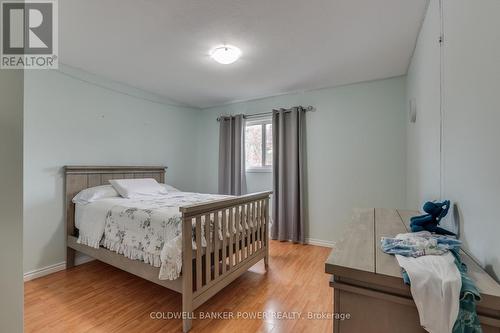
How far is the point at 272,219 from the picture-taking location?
367 cm

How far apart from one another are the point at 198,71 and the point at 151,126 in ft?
4.52

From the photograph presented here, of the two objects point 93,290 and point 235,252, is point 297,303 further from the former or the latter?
point 93,290

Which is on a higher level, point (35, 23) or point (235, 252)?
point (35, 23)

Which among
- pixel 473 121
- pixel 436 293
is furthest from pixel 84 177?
pixel 473 121

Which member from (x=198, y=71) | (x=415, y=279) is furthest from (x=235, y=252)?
(x=198, y=71)

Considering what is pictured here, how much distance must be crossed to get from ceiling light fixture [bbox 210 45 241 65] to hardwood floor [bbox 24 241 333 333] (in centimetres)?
228

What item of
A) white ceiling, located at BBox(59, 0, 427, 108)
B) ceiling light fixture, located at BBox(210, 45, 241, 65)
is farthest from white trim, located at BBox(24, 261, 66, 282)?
ceiling light fixture, located at BBox(210, 45, 241, 65)

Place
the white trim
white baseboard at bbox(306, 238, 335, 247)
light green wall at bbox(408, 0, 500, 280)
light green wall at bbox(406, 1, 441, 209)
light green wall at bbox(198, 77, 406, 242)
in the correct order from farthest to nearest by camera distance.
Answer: white baseboard at bbox(306, 238, 335, 247)
light green wall at bbox(198, 77, 406, 242)
the white trim
light green wall at bbox(406, 1, 441, 209)
light green wall at bbox(408, 0, 500, 280)

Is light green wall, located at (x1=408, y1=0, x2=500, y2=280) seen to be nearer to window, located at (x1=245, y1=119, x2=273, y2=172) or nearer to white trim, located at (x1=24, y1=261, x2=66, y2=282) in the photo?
window, located at (x1=245, y1=119, x2=273, y2=172)

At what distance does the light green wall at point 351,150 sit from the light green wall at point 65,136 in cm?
218

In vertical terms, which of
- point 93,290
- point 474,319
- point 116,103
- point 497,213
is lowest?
point 93,290

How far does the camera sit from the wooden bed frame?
1.68 metres

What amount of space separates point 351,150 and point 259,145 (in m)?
1.50

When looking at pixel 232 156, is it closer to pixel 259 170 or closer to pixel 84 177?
pixel 259 170
